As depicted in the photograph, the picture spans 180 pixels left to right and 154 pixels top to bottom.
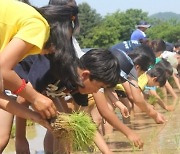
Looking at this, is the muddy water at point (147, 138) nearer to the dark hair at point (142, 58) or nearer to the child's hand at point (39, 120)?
the dark hair at point (142, 58)

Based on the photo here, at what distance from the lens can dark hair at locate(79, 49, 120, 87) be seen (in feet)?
12.0

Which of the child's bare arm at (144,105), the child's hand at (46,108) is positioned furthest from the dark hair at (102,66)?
the child's bare arm at (144,105)

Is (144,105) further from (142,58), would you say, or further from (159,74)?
(159,74)

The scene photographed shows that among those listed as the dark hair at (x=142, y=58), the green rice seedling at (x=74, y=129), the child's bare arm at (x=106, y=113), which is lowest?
the dark hair at (x=142, y=58)

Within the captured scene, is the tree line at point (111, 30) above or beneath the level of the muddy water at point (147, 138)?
beneath

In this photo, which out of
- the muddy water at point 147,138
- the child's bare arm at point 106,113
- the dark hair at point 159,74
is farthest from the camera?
the dark hair at point 159,74

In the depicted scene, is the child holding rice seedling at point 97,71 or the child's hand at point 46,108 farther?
the child holding rice seedling at point 97,71

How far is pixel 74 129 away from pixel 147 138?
2.96 m

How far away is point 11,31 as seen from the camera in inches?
133

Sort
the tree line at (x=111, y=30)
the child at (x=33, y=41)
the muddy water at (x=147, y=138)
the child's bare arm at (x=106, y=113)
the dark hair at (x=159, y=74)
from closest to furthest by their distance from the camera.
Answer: the child at (x=33, y=41), the child's bare arm at (x=106, y=113), the muddy water at (x=147, y=138), the dark hair at (x=159, y=74), the tree line at (x=111, y=30)

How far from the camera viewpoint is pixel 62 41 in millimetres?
3615

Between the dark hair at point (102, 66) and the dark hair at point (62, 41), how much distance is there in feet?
0.33

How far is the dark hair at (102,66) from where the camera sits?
3666 mm

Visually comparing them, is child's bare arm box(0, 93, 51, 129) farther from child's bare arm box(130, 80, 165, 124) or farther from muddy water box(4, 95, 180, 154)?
child's bare arm box(130, 80, 165, 124)
